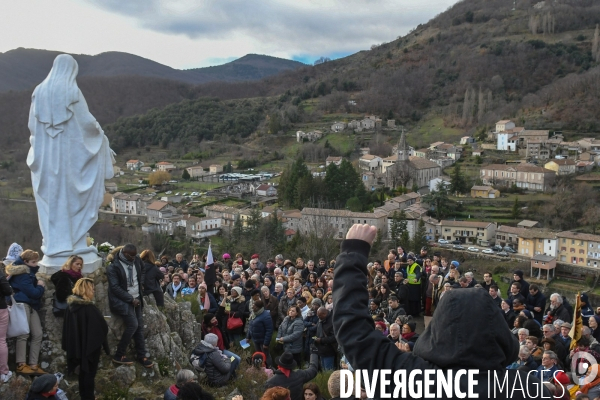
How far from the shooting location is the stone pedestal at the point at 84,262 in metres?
5.43

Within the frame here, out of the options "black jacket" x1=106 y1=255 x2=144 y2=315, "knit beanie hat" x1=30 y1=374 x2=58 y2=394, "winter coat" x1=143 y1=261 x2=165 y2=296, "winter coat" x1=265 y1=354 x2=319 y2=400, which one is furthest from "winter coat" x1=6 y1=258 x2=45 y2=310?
"winter coat" x1=265 y1=354 x2=319 y2=400

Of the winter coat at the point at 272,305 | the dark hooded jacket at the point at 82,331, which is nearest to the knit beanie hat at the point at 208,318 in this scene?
the winter coat at the point at 272,305

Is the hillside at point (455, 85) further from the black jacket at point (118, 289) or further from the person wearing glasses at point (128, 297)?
the black jacket at point (118, 289)

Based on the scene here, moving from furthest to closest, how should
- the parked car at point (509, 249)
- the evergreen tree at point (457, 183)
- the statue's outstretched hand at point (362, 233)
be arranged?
the evergreen tree at point (457, 183)
the parked car at point (509, 249)
the statue's outstretched hand at point (362, 233)

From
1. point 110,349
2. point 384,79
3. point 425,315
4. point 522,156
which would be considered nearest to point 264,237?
point 425,315

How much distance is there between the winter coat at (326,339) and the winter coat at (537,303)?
2793 millimetres

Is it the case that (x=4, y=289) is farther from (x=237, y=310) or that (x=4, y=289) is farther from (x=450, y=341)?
(x=450, y=341)

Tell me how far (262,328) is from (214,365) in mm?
1105

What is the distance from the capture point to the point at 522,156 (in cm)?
5712

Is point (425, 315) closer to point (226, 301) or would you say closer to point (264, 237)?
point (226, 301)

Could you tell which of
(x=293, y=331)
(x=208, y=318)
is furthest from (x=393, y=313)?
(x=208, y=318)

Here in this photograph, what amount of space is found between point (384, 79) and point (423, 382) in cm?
10002

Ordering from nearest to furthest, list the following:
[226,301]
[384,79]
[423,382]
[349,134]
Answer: [423,382] → [226,301] → [349,134] → [384,79]

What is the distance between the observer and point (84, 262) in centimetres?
552
